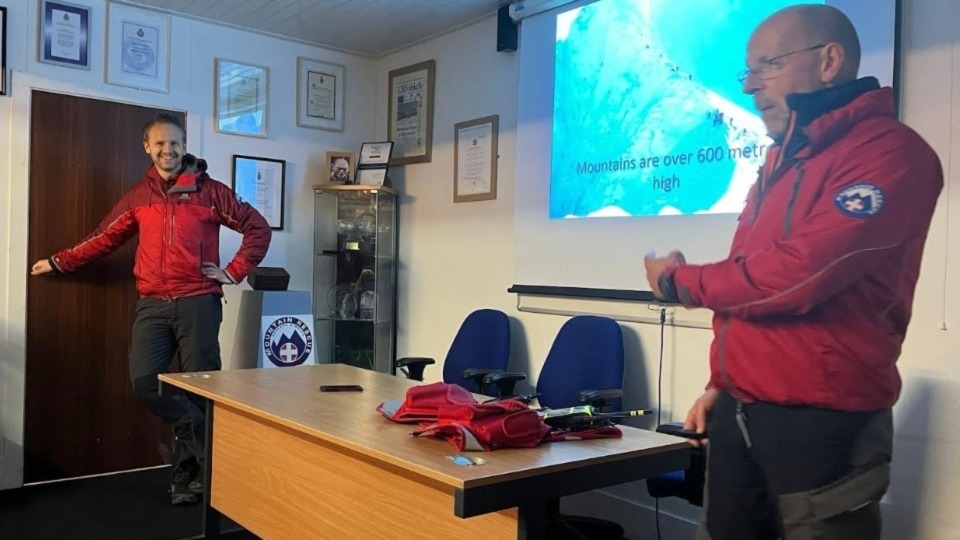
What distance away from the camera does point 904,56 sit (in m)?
2.32

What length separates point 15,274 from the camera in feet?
12.4

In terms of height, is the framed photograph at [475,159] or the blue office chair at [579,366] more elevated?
the framed photograph at [475,159]

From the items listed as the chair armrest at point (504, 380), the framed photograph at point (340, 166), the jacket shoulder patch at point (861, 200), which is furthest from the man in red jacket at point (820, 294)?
the framed photograph at point (340, 166)

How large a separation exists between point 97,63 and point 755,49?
135 inches

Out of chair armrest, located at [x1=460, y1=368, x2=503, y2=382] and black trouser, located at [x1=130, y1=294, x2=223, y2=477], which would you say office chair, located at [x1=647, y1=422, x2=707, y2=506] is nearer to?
chair armrest, located at [x1=460, y1=368, x2=503, y2=382]

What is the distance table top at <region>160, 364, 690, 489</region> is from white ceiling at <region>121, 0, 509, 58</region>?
2002mm

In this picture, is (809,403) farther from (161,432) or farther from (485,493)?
(161,432)

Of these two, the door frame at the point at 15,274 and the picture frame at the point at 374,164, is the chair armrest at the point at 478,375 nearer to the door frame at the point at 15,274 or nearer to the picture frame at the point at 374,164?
the picture frame at the point at 374,164

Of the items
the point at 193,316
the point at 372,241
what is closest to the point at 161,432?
the point at 193,316

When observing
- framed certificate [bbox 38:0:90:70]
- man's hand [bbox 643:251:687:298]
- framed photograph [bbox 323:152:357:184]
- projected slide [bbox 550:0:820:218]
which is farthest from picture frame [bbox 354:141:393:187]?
man's hand [bbox 643:251:687:298]

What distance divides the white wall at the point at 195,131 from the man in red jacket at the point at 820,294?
3356 mm

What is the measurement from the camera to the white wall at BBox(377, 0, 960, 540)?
2236 millimetres

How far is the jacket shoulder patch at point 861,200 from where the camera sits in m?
1.46

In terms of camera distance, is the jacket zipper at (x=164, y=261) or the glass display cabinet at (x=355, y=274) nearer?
the jacket zipper at (x=164, y=261)
